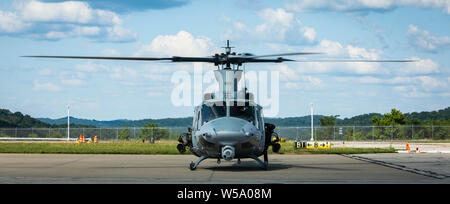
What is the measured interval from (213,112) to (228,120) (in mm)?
1457

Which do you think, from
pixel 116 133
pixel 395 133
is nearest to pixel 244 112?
pixel 395 133

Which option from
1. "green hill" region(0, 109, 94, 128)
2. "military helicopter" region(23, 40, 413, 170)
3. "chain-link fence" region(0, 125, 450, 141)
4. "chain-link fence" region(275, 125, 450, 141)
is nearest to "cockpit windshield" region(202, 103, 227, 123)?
"military helicopter" region(23, 40, 413, 170)

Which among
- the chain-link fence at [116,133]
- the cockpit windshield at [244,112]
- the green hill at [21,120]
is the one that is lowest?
the chain-link fence at [116,133]

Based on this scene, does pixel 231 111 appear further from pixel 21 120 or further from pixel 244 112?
pixel 21 120

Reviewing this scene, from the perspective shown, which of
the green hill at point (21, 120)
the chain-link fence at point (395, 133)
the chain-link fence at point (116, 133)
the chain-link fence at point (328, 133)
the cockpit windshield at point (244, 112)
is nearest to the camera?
the cockpit windshield at point (244, 112)

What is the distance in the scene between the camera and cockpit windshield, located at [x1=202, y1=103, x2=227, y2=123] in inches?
750

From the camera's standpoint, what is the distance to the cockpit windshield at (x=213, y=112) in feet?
62.5

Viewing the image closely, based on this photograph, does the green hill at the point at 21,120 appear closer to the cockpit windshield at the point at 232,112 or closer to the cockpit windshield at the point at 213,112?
the cockpit windshield at the point at 213,112

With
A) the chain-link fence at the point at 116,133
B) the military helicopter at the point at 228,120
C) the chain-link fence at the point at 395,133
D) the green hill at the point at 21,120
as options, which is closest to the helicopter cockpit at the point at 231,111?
the military helicopter at the point at 228,120

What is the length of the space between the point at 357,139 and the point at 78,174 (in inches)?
Answer: 2662

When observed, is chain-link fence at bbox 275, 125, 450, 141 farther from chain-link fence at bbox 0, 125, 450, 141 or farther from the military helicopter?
the military helicopter
